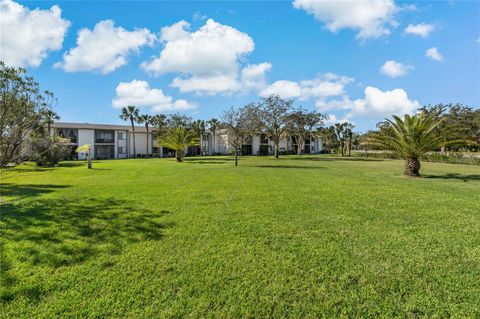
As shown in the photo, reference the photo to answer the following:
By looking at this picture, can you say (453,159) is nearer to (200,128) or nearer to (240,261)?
(240,261)

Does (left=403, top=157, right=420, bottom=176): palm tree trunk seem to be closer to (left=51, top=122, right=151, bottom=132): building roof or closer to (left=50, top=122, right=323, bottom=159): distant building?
(left=50, top=122, right=323, bottom=159): distant building

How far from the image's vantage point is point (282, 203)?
8.54 metres

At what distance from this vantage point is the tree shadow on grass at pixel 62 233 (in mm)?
4312

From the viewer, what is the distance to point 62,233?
5.68m

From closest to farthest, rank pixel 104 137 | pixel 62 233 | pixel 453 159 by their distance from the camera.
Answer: pixel 62 233 < pixel 453 159 < pixel 104 137

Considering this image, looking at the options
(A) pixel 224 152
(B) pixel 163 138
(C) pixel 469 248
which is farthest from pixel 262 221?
(A) pixel 224 152

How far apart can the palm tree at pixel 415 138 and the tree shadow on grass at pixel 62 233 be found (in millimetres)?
15548

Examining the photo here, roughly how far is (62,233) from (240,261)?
399cm

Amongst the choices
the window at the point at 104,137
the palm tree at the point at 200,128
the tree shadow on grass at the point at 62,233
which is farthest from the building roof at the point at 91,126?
the tree shadow on grass at the point at 62,233

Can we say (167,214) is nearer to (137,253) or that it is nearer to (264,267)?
(137,253)

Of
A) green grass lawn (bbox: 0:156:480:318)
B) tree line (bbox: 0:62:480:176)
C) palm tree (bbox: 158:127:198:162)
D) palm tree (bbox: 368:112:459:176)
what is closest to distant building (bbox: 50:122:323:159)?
tree line (bbox: 0:62:480:176)

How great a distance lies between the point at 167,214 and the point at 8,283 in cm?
365

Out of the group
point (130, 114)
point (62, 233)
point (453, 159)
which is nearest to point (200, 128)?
point (130, 114)

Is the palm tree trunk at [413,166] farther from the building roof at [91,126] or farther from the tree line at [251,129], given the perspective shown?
the building roof at [91,126]
